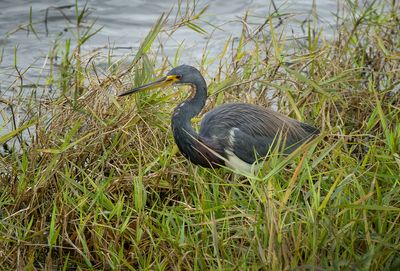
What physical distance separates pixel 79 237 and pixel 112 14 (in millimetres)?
5284

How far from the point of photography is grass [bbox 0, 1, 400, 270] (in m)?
3.87

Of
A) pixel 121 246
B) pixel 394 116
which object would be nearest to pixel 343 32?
pixel 394 116

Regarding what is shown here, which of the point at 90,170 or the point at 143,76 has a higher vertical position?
the point at 143,76

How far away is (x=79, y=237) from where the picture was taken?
14.2ft

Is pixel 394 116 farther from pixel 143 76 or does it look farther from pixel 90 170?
pixel 90 170

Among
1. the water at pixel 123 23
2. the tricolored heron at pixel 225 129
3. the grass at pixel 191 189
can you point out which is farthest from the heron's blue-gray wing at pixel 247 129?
the water at pixel 123 23

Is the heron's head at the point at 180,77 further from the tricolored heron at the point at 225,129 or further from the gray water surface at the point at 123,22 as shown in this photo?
the gray water surface at the point at 123,22

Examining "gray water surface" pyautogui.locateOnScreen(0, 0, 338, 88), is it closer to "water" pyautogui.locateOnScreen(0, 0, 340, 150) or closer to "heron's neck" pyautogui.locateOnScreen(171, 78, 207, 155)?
"water" pyautogui.locateOnScreen(0, 0, 340, 150)

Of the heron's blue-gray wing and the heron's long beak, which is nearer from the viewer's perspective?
the heron's long beak

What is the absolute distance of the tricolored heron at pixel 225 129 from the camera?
5.00m

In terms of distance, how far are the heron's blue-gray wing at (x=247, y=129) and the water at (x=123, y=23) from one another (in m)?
2.36

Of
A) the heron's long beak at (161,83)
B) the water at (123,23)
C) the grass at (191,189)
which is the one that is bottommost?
the water at (123,23)

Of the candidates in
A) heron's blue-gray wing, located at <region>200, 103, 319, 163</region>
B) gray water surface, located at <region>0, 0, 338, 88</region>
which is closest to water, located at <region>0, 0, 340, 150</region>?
gray water surface, located at <region>0, 0, 338, 88</region>

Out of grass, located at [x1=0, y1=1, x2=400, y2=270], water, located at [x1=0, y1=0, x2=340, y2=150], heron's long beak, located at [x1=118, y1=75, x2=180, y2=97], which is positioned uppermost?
heron's long beak, located at [x1=118, y1=75, x2=180, y2=97]
